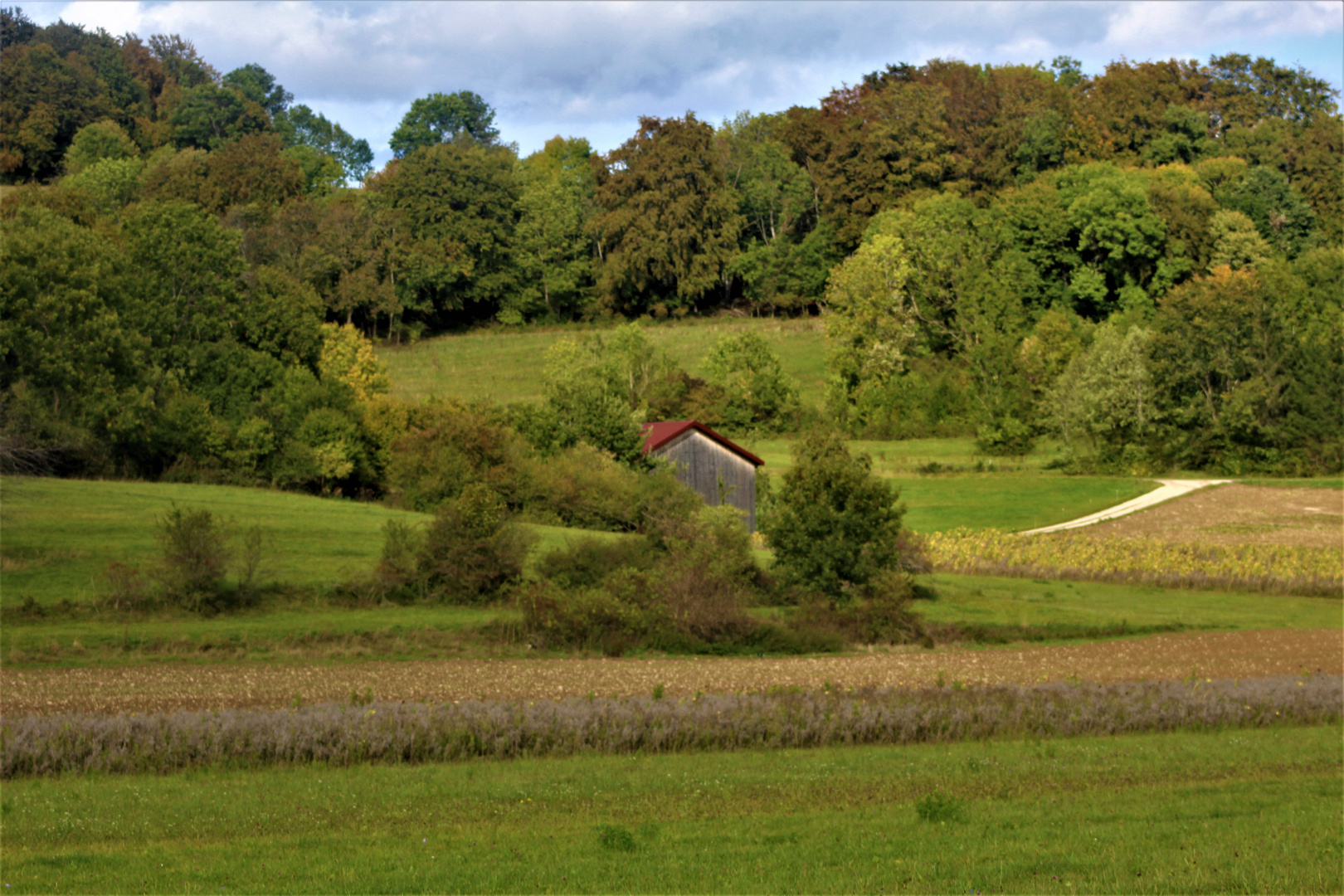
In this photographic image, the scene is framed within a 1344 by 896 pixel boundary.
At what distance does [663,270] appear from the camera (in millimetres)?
96688

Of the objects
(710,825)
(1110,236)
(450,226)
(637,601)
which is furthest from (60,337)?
(1110,236)

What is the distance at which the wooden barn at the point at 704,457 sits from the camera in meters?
47.2

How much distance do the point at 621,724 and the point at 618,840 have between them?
5.54m

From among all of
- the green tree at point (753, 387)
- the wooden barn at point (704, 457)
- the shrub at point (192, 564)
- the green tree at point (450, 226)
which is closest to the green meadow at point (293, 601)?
the shrub at point (192, 564)

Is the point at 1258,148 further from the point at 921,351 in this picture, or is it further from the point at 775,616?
the point at 775,616

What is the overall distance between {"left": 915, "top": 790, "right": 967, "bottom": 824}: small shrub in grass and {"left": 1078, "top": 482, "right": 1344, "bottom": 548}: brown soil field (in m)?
36.0

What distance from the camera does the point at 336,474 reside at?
48.6 metres

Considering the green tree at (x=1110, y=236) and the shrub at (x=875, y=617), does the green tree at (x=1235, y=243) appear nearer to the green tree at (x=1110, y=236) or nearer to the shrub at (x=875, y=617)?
the green tree at (x=1110, y=236)

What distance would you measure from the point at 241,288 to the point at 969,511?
38438 millimetres

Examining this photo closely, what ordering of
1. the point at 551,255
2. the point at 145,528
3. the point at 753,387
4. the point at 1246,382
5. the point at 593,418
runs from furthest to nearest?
the point at 551,255, the point at 753,387, the point at 1246,382, the point at 593,418, the point at 145,528

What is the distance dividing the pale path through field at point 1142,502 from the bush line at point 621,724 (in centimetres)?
3004

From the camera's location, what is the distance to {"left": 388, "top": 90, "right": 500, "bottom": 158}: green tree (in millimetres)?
120812

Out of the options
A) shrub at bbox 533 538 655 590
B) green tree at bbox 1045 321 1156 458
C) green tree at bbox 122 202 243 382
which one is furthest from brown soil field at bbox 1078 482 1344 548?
green tree at bbox 122 202 243 382

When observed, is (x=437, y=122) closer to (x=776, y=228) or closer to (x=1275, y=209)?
(x=776, y=228)
